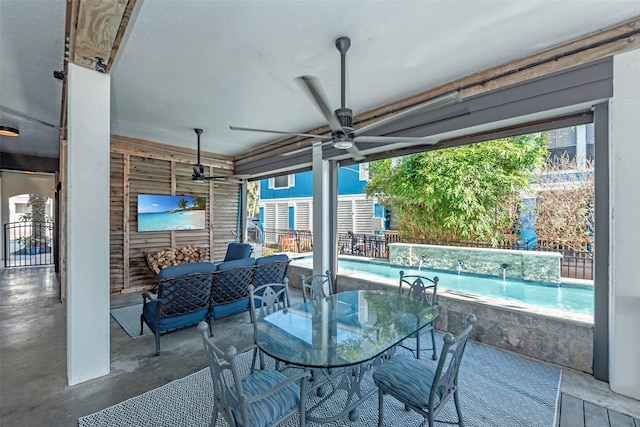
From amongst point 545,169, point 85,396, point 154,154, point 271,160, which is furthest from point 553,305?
point 154,154

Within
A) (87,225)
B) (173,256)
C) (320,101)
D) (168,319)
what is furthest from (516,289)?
(173,256)

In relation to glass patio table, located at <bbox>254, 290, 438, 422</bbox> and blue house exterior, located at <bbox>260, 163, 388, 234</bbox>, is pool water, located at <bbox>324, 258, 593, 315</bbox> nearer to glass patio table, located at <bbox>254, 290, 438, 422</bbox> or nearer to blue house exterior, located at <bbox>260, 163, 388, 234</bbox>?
glass patio table, located at <bbox>254, 290, 438, 422</bbox>

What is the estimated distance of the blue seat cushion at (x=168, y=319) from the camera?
10.3ft

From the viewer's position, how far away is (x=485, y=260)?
4863mm

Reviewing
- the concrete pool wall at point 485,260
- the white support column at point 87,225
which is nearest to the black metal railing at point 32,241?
the white support column at point 87,225

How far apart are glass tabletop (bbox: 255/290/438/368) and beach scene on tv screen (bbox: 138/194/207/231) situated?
456cm

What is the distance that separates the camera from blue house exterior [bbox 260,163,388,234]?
940 cm

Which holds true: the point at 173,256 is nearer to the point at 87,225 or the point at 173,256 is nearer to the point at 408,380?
the point at 87,225

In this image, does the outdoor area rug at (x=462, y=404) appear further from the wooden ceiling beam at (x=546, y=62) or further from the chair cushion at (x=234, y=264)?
the wooden ceiling beam at (x=546, y=62)

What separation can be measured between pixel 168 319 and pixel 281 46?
10.4 ft

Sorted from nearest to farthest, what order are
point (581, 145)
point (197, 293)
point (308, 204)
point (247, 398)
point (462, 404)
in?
point (247, 398)
point (462, 404)
point (197, 293)
point (581, 145)
point (308, 204)

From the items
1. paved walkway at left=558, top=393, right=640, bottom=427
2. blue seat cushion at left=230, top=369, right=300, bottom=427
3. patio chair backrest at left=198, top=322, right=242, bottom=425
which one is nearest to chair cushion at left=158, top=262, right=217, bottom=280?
blue seat cushion at left=230, top=369, right=300, bottom=427

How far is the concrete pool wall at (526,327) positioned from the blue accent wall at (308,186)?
6.04 m

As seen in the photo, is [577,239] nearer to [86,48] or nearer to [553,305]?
[553,305]
